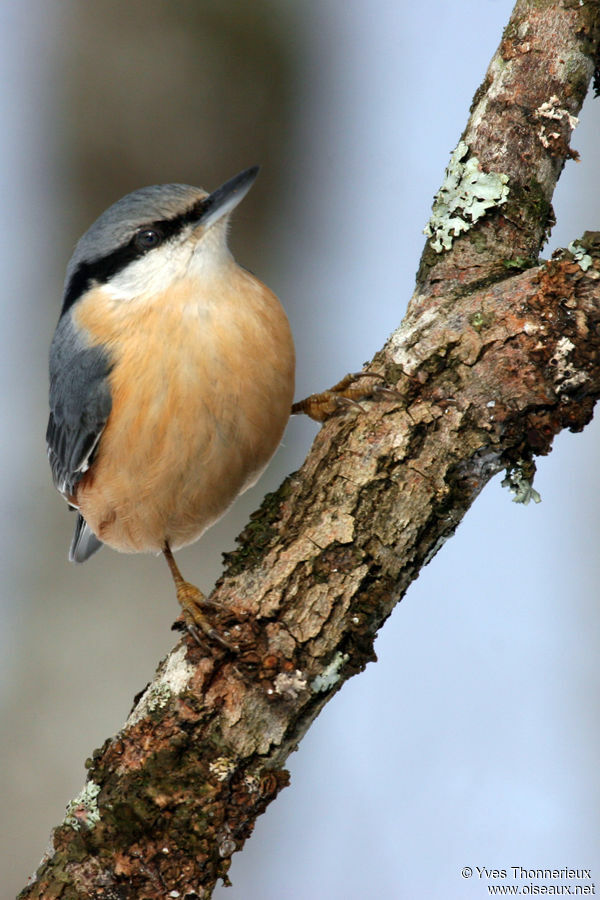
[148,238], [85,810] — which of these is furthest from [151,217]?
[85,810]

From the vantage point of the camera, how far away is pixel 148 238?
2.46 meters

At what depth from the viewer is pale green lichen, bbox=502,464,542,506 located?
2.03 m

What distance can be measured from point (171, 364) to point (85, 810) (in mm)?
1077

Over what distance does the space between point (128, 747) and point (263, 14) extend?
3287 millimetres

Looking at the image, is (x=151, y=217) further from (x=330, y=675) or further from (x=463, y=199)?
(x=330, y=675)

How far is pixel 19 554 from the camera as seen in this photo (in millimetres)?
3842

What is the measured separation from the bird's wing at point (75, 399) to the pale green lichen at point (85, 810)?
101 centimetres

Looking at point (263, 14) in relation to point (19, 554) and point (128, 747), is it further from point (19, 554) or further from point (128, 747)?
point (128, 747)

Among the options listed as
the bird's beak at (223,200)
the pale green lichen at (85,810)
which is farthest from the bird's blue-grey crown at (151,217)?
the pale green lichen at (85,810)

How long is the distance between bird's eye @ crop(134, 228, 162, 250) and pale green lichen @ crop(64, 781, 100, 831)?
1.39 m

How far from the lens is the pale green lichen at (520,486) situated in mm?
2033

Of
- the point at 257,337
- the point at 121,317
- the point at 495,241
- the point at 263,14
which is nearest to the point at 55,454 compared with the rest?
the point at 121,317

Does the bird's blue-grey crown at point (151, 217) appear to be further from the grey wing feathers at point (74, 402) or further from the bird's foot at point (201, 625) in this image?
the bird's foot at point (201, 625)

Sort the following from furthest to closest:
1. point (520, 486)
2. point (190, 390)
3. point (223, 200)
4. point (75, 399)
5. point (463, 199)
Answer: point (75, 399)
point (223, 200)
point (190, 390)
point (463, 199)
point (520, 486)
